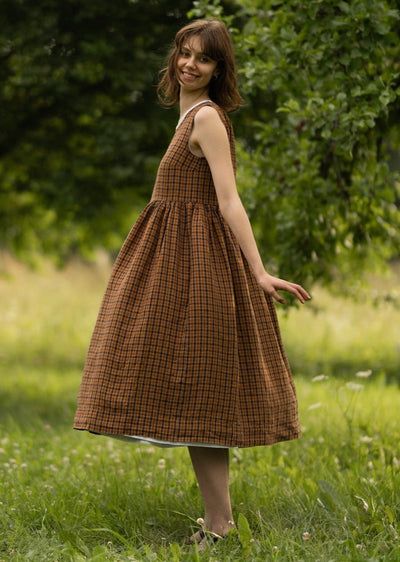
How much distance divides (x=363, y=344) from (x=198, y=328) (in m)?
7.59

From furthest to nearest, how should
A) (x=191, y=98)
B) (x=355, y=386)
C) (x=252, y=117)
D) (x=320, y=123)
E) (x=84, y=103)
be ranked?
(x=84, y=103) → (x=252, y=117) → (x=355, y=386) → (x=320, y=123) → (x=191, y=98)

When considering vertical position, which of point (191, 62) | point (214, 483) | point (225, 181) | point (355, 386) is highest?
point (191, 62)

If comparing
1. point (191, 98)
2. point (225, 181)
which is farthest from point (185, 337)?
point (191, 98)

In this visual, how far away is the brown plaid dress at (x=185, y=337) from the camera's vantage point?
113 inches

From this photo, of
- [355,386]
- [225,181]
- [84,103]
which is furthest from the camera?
[84,103]

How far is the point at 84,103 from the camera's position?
6.61m

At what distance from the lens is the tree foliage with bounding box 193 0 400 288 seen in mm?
3777

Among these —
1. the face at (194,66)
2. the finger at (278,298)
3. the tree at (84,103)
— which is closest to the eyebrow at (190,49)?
the face at (194,66)

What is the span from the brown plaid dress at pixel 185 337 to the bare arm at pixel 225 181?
99mm

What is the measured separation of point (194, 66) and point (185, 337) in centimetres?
99

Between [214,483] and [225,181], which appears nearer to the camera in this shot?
[225,181]

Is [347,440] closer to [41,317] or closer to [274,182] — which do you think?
[274,182]

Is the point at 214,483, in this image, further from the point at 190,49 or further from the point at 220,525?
the point at 190,49

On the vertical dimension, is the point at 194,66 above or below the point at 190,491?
above
